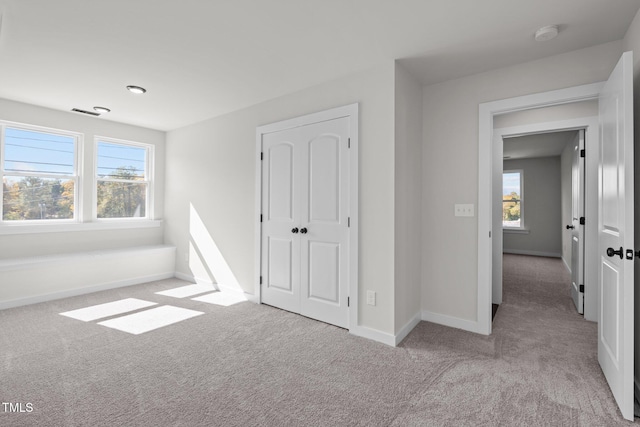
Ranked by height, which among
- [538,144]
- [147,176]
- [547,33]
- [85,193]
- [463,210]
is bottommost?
[463,210]

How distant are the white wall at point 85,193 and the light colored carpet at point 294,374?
1080 mm

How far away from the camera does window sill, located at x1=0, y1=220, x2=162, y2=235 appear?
12.6 feet

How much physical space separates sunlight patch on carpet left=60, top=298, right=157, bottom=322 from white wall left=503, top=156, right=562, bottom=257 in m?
8.25

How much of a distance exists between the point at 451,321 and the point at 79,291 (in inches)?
180

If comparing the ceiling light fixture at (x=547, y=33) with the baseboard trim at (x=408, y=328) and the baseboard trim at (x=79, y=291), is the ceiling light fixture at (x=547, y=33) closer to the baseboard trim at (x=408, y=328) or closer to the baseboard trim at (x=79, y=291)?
the baseboard trim at (x=408, y=328)

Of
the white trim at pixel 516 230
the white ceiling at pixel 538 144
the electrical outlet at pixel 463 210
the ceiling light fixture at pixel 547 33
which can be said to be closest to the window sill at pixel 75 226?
the electrical outlet at pixel 463 210

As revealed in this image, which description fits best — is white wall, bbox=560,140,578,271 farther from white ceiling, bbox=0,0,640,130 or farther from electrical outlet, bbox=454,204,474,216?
white ceiling, bbox=0,0,640,130

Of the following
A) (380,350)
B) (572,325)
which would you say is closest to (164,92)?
(380,350)

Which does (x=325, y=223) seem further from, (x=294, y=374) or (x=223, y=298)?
(x=223, y=298)

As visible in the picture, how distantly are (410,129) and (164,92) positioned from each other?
2689mm

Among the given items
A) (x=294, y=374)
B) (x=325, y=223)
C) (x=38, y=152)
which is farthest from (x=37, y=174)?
(x=294, y=374)

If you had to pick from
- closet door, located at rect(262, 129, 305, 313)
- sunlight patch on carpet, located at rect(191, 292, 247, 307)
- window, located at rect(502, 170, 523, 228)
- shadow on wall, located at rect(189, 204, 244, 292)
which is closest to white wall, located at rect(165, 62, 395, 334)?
shadow on wall, located at rect(189, 204, 244, 292)

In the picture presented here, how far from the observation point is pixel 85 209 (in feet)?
14.6

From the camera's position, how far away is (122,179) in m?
A: 4.89
